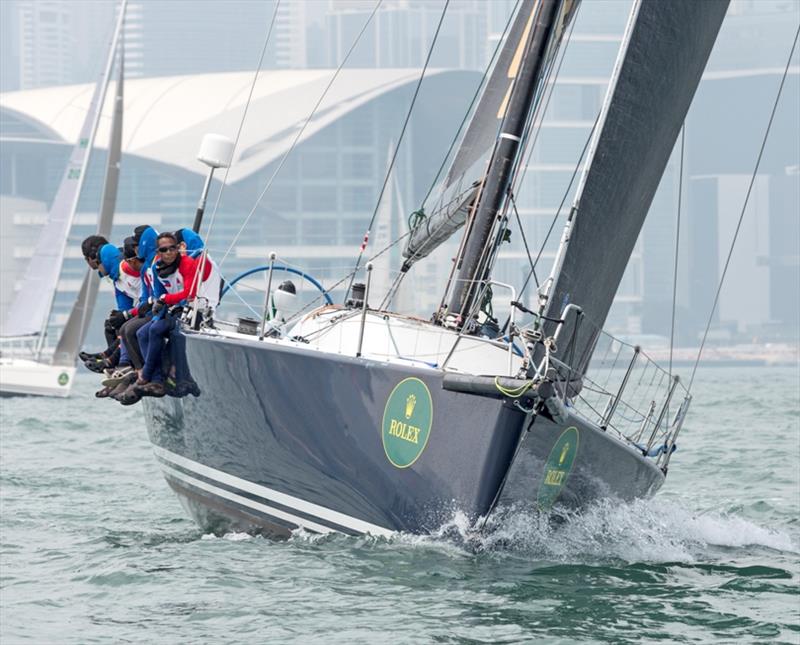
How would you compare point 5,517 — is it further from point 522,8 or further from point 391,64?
point 391,64

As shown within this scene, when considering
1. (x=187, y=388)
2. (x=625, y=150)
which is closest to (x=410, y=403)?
(x=625, y=150)

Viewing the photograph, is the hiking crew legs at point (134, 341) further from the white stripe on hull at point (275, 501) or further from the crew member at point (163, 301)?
the white stripe on hull at point (275, 501)

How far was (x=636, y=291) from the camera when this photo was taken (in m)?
102

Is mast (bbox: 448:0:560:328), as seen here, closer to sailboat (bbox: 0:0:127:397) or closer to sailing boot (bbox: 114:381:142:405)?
sailing boot (bbox: 114:381:142:405)

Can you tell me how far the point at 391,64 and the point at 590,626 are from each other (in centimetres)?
15927

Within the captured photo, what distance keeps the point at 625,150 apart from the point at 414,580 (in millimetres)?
2065

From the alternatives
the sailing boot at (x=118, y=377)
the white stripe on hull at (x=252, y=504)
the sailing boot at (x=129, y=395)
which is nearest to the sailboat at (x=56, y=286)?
the white stripe on hull at (x=252, y=504)

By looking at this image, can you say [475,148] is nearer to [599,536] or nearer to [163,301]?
[163,301]

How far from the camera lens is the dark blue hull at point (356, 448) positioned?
572 cm

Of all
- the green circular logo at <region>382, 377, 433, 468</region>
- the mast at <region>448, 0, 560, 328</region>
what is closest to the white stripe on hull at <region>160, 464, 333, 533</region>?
the green circular logo at <region>382, 377, 433, 468</region>

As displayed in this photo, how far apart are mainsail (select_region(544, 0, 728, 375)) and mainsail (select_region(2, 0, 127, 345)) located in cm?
2158

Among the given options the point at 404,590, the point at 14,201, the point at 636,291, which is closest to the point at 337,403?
the point at 404,590

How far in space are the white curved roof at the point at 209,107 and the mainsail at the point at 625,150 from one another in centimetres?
6053

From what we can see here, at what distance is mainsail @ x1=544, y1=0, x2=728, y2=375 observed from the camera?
626cm
